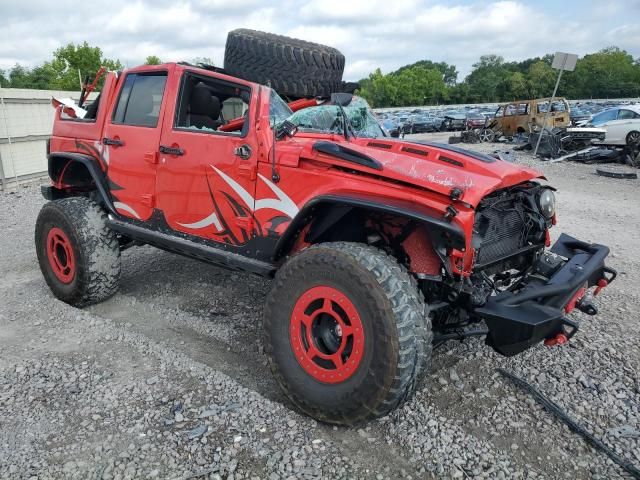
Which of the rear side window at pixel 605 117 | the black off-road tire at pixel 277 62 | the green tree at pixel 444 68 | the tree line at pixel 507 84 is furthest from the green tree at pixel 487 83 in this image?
the black off-road tire at pixel 277 62

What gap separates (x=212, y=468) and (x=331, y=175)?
5.84ft

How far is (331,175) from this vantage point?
314cm

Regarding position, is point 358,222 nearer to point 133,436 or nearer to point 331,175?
point 331,175

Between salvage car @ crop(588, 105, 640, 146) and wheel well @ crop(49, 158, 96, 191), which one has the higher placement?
salvage car @ crop(588, 105, 640, 146)

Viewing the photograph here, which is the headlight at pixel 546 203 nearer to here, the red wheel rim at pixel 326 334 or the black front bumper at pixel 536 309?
the black front bumper at pixel 536 309

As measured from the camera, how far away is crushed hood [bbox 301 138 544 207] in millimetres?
2809

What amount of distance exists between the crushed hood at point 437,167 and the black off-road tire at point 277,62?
127 centimetres

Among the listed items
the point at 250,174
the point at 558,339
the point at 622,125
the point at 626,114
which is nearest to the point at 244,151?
the point at 250,174

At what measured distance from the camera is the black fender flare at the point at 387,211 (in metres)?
2.69

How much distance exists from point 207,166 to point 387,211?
1.56 meters

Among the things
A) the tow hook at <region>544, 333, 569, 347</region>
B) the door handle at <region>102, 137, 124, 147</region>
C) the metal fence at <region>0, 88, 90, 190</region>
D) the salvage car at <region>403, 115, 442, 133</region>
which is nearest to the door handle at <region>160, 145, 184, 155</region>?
the door handle at <region>102, 137, 124, 147</region>

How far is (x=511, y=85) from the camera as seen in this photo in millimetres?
78375

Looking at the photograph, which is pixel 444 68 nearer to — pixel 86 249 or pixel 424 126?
pixel 424 126

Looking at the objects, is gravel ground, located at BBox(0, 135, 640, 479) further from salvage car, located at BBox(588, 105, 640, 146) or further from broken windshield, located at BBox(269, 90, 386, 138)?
salvage car, located at BBox(588, 105, 640, 146)
